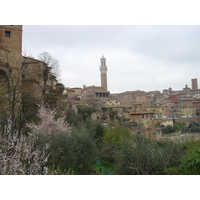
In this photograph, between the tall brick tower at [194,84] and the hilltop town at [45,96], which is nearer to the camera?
the hilltop town at [45,96]

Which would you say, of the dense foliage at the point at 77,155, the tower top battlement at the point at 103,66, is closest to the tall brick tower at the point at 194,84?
the tower top battlement at the point at 103,66

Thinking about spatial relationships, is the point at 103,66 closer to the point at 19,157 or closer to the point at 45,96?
the point at 45,96

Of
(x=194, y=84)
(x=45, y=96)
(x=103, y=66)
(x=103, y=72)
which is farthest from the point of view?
(x=103, y=66)

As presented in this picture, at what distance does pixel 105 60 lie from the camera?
314ft

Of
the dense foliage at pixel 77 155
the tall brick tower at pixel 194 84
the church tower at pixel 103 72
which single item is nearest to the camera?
the dense foliage at pixel 77 155

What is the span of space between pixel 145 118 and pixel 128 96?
42.8 metres

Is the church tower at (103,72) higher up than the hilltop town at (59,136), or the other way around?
the church tower at (103,72)

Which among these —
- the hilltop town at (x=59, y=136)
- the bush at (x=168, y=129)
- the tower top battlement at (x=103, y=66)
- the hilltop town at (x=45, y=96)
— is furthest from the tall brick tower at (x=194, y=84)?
the bush at (x=168, y=129)

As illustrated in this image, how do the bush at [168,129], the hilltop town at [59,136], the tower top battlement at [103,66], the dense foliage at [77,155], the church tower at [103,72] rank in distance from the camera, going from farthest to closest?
the tower top battlement at [103,66], the church tower at [103,72], the bush at [168,129], the hilltop town at [59,136], the dense foliage at [77,155]

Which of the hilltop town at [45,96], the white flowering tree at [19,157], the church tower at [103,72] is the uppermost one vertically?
the church tower at [103,72]

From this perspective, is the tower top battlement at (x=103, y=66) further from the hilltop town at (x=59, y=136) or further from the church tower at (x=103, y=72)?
the hilltop town at (x=59, y=136)

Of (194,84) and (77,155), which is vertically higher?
(194,84)

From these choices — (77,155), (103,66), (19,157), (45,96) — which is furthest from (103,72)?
(19,157)
